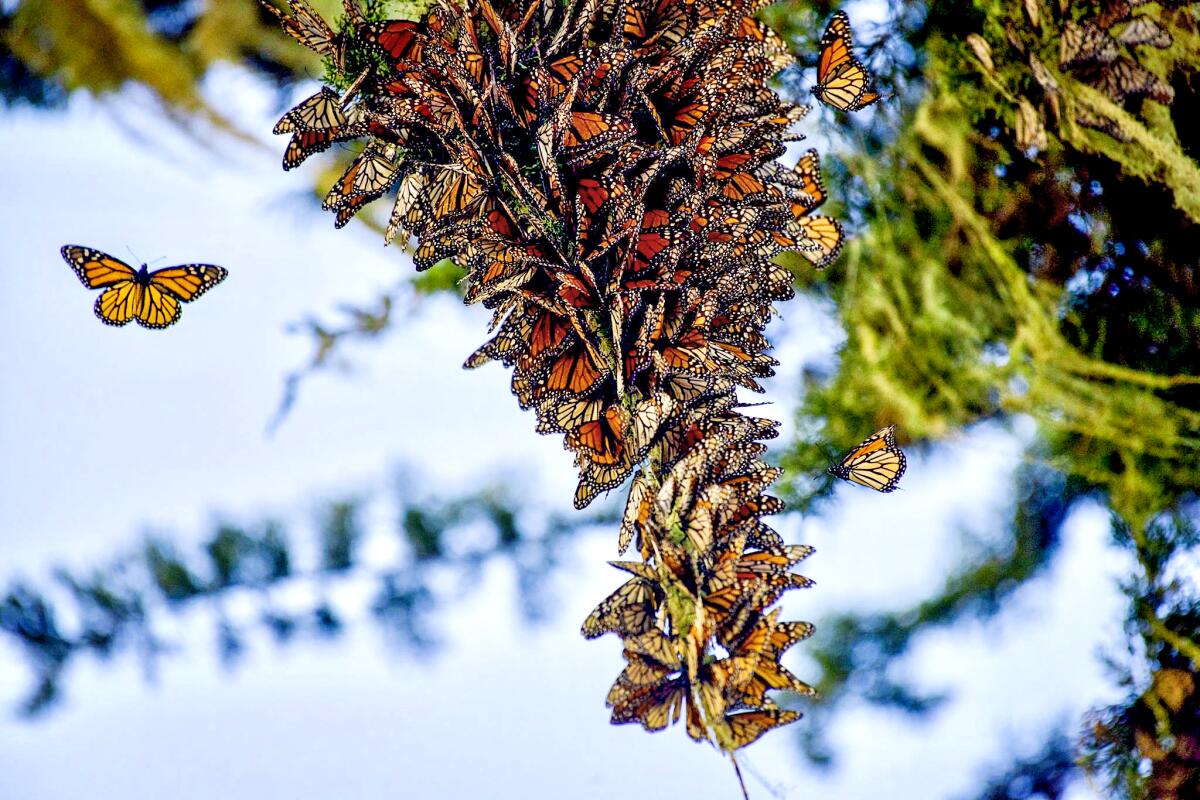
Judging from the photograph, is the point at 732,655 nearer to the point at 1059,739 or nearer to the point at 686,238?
the point at 686,238

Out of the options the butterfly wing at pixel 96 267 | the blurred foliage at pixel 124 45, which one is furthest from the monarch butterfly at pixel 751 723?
the blurred foliage at pixel 124 45

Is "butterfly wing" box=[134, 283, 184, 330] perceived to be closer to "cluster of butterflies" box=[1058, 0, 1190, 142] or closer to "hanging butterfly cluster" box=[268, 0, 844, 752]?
"hanging butterfly cluster" box=[268, 0, 844, 752]

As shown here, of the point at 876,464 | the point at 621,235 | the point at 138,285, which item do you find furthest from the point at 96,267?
the point at 876,464

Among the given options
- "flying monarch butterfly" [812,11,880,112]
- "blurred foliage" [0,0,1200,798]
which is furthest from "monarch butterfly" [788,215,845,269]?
"blurred foliage" [0,0,1200,798]

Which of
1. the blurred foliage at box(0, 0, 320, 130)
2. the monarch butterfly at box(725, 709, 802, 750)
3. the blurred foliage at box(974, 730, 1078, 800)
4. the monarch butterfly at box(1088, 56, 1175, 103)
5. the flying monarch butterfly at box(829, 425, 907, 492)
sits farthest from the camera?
the blurred foliage at box(0, 0, 320, 130)

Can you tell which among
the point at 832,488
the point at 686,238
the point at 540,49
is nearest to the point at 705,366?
the point at 686,238

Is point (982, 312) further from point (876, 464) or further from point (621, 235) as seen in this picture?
point (621, 235)
